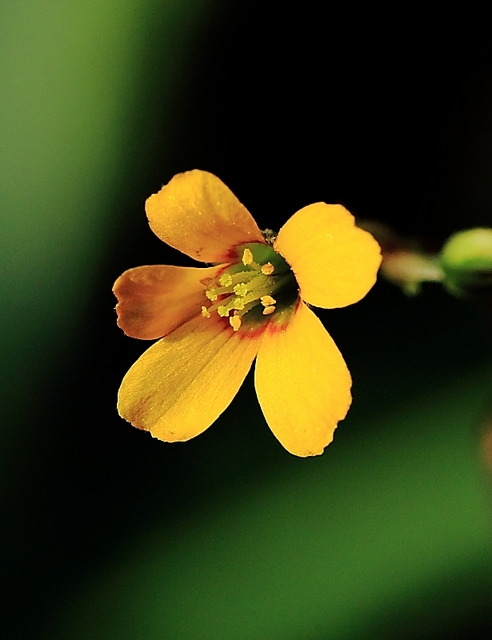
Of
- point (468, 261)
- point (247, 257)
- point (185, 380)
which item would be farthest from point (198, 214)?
point (468, 261)

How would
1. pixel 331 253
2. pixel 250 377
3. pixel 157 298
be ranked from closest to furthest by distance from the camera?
1. pixel 331 253
2. pixel 157 298
3. pixel 250 377

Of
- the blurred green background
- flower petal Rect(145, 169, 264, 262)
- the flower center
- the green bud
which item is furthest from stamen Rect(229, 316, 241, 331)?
the blurred green background

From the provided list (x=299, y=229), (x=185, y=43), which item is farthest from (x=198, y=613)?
(x=185, y=43)

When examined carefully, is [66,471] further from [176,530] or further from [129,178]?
[129,178]

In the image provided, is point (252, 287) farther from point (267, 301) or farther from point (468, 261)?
point (468, 261)

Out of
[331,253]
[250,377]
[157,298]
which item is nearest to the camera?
[331,253]

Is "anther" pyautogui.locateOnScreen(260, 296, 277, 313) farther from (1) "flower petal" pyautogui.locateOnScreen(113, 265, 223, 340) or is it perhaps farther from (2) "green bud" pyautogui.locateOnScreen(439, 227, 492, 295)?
(2) "green bud" pyautogui.locateOnScreen(439, 227, 492, 295)
